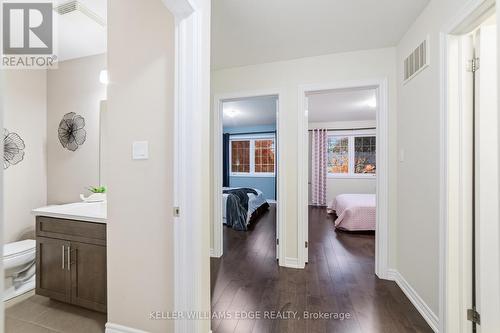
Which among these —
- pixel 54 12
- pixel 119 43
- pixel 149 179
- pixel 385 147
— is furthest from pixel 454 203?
pixel 54 12

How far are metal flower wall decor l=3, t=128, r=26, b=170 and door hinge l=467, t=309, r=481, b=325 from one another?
14.0 ft

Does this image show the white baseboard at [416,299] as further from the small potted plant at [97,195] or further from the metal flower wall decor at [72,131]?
the metal flower wall decor at [72,131]

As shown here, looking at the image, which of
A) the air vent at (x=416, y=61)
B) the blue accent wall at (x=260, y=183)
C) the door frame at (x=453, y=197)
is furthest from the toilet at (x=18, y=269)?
the blue accent wall at (x=260, y=183)

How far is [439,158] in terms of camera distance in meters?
1.55

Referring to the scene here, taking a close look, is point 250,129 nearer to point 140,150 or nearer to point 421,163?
point 421,163

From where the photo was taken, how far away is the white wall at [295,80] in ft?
7.58

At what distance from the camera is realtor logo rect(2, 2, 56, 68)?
1927 millimetres

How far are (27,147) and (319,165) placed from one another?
5.92m

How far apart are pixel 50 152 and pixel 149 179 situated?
2.29 metres

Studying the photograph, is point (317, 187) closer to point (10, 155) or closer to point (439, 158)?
point (439, 158)

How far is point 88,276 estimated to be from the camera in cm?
169

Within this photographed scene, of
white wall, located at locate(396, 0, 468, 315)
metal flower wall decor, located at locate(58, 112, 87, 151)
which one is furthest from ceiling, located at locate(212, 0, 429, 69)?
metal flower wall decor, located at locate(58, 112, 87, 151)

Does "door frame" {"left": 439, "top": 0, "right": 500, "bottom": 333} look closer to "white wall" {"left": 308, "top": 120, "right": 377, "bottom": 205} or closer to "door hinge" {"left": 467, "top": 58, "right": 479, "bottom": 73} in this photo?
"door hinge" {"left": 467, "top": 58, "right": 479, "bottom": 73}

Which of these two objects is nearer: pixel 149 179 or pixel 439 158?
pixel 149 179
